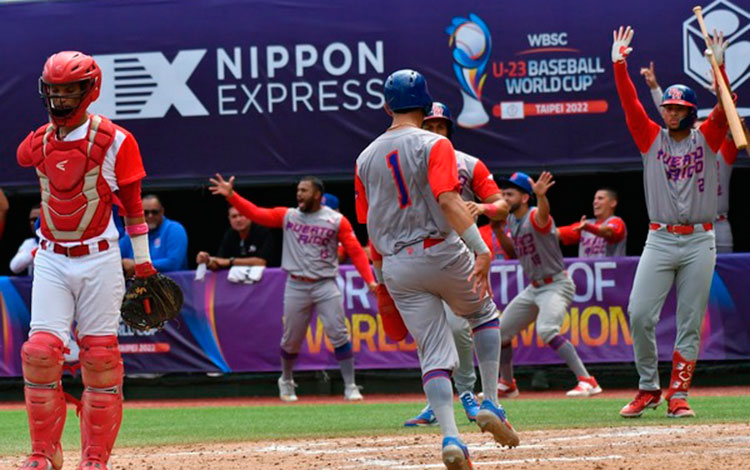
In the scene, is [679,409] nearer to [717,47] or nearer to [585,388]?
[717,47]

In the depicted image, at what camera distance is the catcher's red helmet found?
6.47m

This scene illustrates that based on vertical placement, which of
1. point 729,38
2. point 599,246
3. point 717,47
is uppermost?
point 729,38

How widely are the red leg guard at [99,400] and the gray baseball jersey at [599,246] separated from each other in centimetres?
766

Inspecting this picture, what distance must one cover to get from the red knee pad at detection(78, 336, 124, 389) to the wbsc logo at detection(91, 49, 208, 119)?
8.28 metres

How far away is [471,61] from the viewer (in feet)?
46.0

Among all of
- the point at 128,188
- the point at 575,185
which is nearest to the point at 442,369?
the point at 128,188

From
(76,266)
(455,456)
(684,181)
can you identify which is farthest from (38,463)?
(684,181)

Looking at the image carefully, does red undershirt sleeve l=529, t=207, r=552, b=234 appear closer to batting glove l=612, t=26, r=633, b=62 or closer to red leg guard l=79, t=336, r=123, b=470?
batting glove l=612, t=26, r=633, b=62

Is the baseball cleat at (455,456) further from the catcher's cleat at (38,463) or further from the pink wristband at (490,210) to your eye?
the catcher's cleat at (38,463)

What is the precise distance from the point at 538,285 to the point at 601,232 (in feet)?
4.11

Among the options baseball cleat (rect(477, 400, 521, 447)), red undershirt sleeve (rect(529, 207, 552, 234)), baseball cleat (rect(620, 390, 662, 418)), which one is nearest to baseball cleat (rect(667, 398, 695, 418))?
baseball cleat (rect(620, 390, 662, 418))

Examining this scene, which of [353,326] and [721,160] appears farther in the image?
[353,326]

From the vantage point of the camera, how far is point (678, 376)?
9078 mm

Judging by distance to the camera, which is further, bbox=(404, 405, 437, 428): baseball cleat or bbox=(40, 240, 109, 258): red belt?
bbox=(404, 405, 437, 428): baseball cleat
